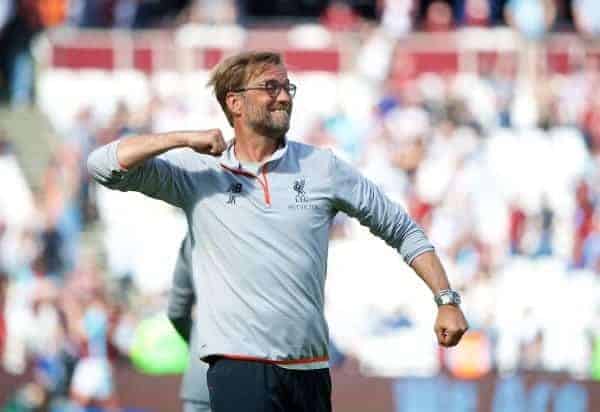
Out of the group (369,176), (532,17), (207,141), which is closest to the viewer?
(207,141)

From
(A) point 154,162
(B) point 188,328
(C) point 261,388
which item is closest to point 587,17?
(B) point 188,328

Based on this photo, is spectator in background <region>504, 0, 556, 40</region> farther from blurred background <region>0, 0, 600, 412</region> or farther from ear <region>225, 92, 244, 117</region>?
ear <region>225, 92, 244, 117</region>

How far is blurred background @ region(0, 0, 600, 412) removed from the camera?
42.0 ft

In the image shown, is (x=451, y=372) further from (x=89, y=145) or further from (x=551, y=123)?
(x=89, y=145)

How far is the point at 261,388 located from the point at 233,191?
0.70 metres

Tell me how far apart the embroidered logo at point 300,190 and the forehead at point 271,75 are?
0.37 m

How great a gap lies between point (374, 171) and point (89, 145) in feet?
9.76

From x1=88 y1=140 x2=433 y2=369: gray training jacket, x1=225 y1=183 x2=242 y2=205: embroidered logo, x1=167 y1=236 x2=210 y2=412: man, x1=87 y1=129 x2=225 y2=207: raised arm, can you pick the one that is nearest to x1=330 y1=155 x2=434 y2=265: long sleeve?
x1=88 y1=140 x2=433 y2=369: gray training jacket

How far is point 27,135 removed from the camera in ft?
50.9

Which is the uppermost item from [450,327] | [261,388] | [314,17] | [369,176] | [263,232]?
[314,17]

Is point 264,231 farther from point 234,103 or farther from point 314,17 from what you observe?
point 314,17

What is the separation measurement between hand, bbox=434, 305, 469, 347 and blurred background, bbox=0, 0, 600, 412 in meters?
7.05

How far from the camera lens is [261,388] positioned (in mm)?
4949

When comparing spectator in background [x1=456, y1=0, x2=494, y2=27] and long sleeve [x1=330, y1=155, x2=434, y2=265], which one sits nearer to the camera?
long sleeve [x1=330, y1=155, x2=434, y2=265]
